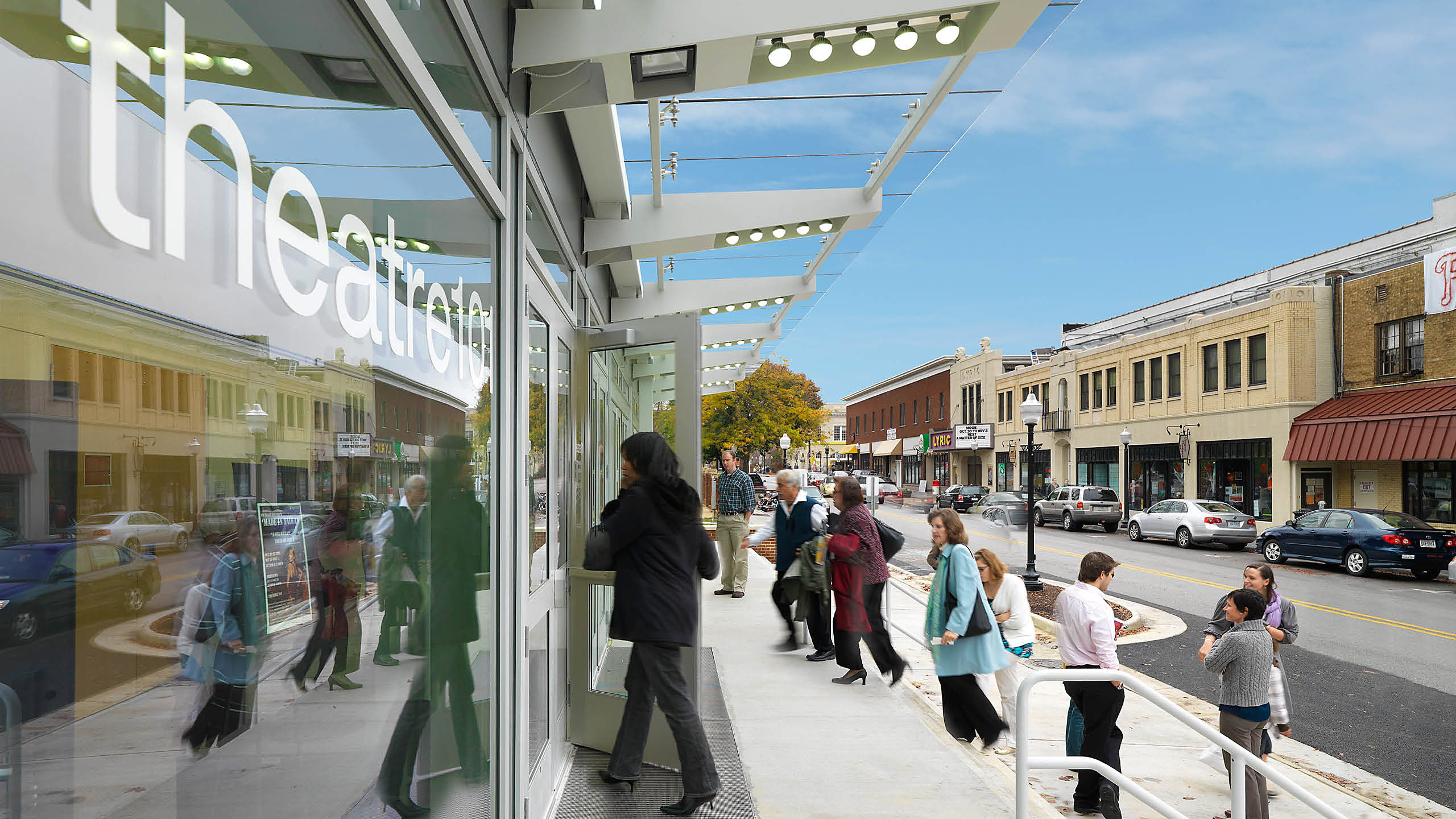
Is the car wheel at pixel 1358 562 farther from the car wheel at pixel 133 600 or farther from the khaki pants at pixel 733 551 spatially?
the car wheel at pixel 133 600

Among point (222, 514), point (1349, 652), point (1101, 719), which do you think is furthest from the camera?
point (1349, 652)

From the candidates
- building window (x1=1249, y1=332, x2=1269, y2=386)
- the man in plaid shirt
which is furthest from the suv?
the man in plaid shirt

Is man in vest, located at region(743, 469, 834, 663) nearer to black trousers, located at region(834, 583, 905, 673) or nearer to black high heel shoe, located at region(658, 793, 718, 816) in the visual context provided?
black trousers, located at region(834, 583, 905, 673)

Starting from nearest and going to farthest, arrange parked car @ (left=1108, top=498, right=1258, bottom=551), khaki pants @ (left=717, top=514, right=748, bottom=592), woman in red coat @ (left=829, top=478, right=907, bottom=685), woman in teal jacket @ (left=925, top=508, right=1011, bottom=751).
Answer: woman in teal jacket @ (left=925, top=508, right=1011, bottom=751) < woman in red coat @ (left=829, top=478, right=907, bottom=685) < khaki pants @ (left=717, top=514, right=748, bottom=592) < parked car @ (left=1108, top=498, right=1258, bottom=551)

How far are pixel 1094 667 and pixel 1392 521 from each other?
1708 cm

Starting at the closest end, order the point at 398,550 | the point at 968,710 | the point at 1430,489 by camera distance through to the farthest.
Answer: the point at 398,550 < the point at 968,710 < the point at 1430,489

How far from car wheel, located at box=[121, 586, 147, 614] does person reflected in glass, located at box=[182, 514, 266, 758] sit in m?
0.16

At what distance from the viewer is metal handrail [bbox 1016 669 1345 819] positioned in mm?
3939

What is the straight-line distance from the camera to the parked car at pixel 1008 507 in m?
28.6

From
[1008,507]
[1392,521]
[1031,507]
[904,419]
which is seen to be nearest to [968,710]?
[1031,507]

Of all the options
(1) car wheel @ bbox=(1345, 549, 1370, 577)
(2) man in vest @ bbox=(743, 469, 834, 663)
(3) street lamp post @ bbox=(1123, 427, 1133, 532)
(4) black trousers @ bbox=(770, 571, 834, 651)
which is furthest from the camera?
(3) street lamp post @ bbox=(1123, 427, 1133, 532)

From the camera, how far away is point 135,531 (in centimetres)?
110

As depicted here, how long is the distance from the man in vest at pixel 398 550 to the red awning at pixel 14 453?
3.87 ft

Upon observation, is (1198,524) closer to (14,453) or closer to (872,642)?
(872,642)
